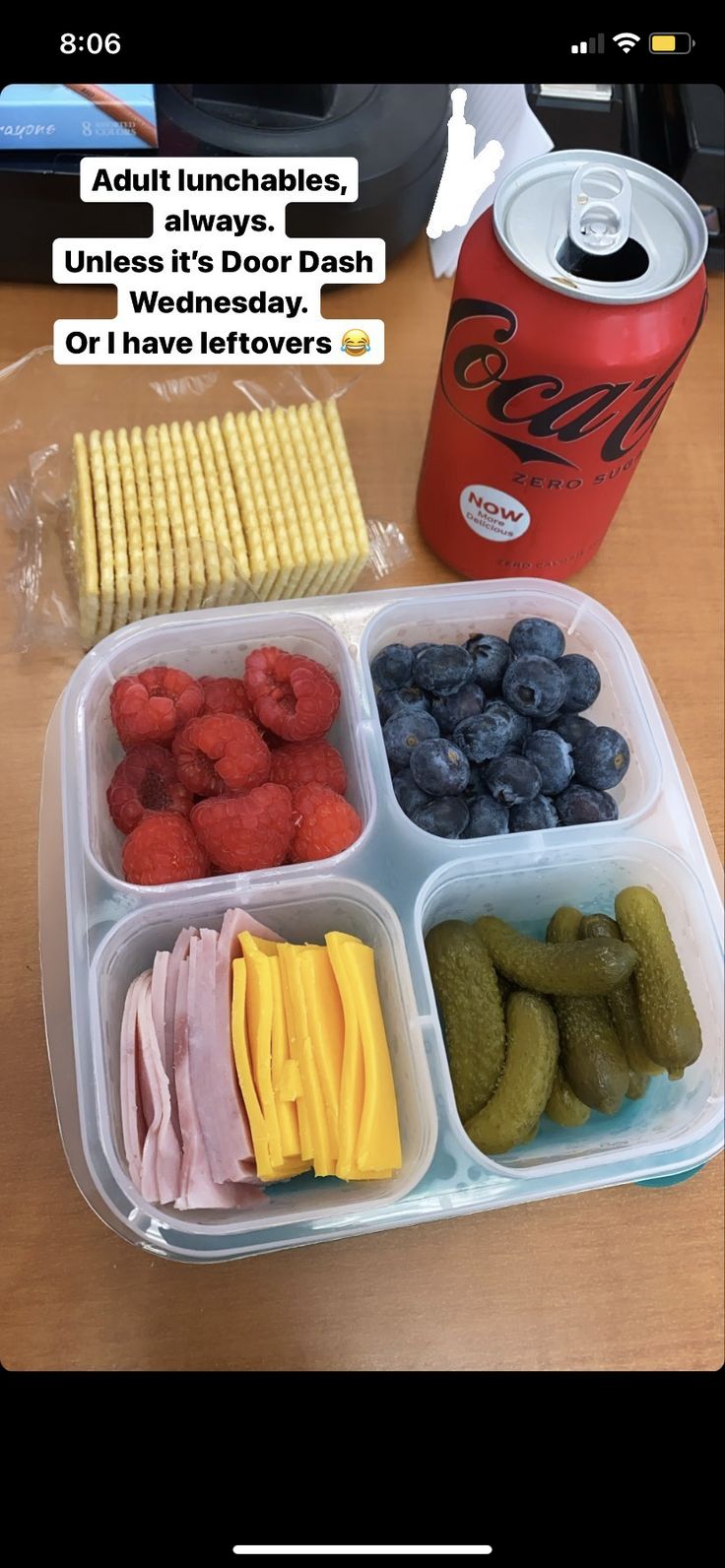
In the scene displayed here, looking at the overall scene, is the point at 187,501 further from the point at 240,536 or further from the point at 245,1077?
the point at 245,1077

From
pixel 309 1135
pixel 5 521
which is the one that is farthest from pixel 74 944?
pixel 5 521

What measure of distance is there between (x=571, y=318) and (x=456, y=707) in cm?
27

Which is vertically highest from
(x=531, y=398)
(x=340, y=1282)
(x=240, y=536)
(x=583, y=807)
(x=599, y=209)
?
(x=599, y=209)

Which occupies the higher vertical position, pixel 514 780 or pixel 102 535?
pixel 102 535

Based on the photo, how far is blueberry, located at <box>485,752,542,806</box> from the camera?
74cm

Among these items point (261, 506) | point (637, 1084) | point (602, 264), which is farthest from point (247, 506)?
point (637, 1084)

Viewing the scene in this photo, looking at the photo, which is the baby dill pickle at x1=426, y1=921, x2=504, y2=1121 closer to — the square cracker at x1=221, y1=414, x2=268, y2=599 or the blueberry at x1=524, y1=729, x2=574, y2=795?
the blueberry at x1=524, y1=729, x2=574, y2=795

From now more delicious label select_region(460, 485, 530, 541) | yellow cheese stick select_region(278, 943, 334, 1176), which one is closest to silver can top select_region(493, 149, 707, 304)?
now more delicious label select_region(460, 485, 530, 541)

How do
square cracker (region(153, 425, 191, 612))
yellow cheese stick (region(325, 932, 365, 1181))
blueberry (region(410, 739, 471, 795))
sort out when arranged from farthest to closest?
square cracker (region(153, 425, 191, 612)), blueberry (region(410, 739, 471, 795)), yellow cheese stick (region(325, 932, 365, 1181))

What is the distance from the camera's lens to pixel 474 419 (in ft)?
2.53

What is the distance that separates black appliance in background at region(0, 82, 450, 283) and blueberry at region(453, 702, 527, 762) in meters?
0.54

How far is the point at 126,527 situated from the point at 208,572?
3.1 inches

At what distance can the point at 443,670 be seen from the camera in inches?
30.2
